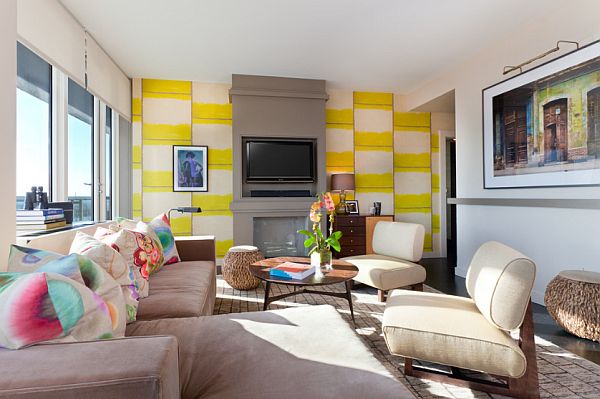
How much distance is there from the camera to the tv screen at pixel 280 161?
4.84 metres

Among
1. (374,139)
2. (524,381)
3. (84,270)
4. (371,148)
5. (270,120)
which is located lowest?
(524,381)

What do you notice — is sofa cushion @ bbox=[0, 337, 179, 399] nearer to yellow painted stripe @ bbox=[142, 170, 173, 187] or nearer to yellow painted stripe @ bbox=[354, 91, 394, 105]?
yellow painted stripe @ bbox=[142, 170, 173, 187]

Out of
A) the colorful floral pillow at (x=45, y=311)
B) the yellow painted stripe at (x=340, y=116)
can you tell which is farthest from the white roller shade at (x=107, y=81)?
the colorful floral pillow at (x=45, y=311)

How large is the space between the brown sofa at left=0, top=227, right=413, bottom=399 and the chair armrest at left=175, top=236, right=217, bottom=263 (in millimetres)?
1182

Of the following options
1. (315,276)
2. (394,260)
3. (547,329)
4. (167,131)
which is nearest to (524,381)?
(547,329)

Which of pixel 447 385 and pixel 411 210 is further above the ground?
pixel 411 210

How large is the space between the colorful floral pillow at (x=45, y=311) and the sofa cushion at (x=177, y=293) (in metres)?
0.68

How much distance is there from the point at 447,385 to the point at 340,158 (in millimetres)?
3884

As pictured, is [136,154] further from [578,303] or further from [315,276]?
[578,303]

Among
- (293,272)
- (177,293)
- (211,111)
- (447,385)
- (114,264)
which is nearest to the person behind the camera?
(114,264)

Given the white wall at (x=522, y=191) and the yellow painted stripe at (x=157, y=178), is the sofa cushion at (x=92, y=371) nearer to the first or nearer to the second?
the white wall at (x=522, y=191)

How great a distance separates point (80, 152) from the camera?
11.6ft

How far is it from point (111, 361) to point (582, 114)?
3.40 m

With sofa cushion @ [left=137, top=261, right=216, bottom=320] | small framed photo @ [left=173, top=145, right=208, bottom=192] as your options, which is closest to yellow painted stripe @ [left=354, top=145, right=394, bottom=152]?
small framed photo @ [left=173, top=145, right=208, bottom=192]
